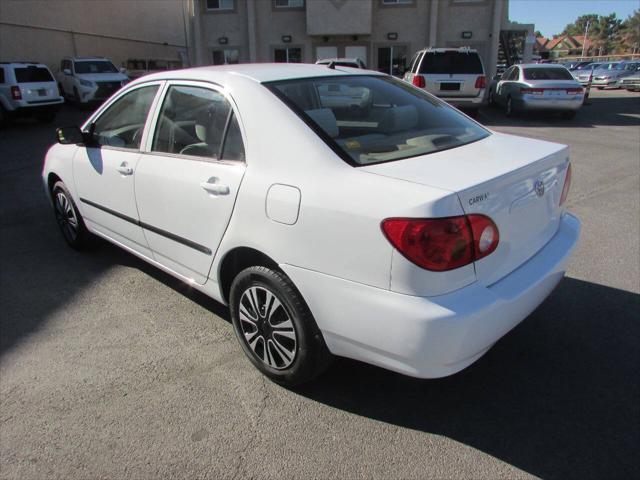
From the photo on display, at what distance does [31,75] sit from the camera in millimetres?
15406

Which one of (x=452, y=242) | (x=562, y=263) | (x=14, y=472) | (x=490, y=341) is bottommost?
(x=14, y=472)

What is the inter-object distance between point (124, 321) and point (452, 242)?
2.56 metres

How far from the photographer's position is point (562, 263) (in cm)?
271

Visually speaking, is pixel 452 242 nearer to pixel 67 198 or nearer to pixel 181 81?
pixel 181 81

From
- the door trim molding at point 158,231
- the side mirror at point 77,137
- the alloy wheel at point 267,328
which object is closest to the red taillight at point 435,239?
the alloy wheel at point 267,328

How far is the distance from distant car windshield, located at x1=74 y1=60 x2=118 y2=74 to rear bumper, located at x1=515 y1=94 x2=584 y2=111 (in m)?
15.3

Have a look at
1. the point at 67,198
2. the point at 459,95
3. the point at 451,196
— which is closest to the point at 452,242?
Answer: the point at 451,196

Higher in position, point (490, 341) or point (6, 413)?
point (490, 341)

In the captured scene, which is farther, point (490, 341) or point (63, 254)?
point (63, 254)

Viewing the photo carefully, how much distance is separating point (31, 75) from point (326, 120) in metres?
16.1

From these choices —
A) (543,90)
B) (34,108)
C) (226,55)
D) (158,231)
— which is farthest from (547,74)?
(34,108)

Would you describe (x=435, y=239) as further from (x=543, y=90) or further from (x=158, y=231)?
(x=543, y=90)

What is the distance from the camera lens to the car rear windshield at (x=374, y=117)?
2.62m

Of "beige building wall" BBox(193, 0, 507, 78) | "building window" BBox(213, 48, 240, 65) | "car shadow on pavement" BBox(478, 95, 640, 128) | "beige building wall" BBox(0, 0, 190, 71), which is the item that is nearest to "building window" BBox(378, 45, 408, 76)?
"beige building wall" BBox(193, 0, 507, 78)
